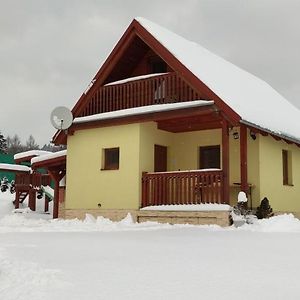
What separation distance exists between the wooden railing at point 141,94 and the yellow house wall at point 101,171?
2.32ft

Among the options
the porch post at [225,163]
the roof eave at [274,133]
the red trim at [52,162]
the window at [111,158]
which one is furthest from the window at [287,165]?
the red trim at [52,162]

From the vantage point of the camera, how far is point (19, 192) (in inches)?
937

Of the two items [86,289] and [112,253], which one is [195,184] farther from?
[86,289]

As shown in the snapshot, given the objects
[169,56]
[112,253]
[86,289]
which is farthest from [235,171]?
[86,289]

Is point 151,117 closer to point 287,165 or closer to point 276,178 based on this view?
point 276,178

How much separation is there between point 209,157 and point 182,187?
2719 mm

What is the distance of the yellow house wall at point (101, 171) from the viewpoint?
15.1 m

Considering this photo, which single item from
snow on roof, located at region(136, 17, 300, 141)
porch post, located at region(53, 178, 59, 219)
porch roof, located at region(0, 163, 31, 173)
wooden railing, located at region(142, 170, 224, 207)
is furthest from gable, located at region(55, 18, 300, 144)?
porch roof, located at region(0, 163, 31, 173)

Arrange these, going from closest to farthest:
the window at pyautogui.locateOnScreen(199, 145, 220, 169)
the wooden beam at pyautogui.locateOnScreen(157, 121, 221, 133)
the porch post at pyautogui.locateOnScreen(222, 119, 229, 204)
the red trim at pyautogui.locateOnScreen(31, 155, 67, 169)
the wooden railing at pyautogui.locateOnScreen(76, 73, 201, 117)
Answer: the porch post at pyautogui.locateOnScreen(222, 119, 229, 204), the wooden railing at pyautogui.locateOnScreen(76, 73, 201, 117), the wooden beam at pyautogui.locateOnScreen(157, 121, 221, 133), the window at pyautogui.locateOnScreen(199, 145, 220, 169), the red trim at pyautogui.locateOnScreen(31, 155, 67, 169)

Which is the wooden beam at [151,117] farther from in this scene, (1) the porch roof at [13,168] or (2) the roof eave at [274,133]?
(1) the porch roof at [13,168]

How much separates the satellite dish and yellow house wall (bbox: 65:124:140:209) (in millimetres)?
627

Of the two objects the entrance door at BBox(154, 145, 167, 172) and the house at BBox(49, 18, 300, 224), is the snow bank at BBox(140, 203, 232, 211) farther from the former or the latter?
the entrance door at BBox(154, 145, 167, 172)

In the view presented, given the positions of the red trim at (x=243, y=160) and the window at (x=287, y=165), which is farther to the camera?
the window at (x=287, y=165)

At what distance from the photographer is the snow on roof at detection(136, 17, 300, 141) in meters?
13.9
